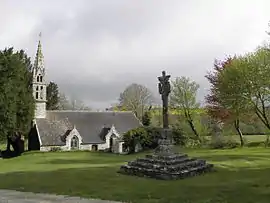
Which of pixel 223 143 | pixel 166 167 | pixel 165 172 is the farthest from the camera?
pixel 223 143

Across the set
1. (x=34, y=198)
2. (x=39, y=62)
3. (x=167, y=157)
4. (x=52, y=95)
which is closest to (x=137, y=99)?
(x=52, y=95)

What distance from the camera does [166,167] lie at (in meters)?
18.2

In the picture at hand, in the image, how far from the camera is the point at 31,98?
44406 mm

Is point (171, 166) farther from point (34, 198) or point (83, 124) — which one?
point (83, 124)

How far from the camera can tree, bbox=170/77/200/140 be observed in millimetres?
50781

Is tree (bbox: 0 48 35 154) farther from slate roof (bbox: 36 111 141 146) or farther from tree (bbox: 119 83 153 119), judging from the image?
tree (bbox: 119 83 153 119)

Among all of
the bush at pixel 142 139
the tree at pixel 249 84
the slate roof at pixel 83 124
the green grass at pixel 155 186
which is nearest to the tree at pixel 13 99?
the slate roof at pixel 83 124

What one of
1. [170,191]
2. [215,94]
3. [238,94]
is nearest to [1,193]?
[170,191]

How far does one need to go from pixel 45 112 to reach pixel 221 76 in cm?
2398

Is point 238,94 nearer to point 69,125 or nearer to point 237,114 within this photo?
point 237,114

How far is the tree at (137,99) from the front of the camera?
7200cm

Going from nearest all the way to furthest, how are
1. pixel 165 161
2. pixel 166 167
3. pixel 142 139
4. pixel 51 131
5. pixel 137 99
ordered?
pixel 166 167 → pixel 165 161 → pixel 142 139 → pixel 51 131 → pixel 137 99

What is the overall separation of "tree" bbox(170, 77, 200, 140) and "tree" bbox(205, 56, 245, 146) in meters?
6.20

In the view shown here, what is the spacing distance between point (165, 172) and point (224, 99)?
2395 cm
